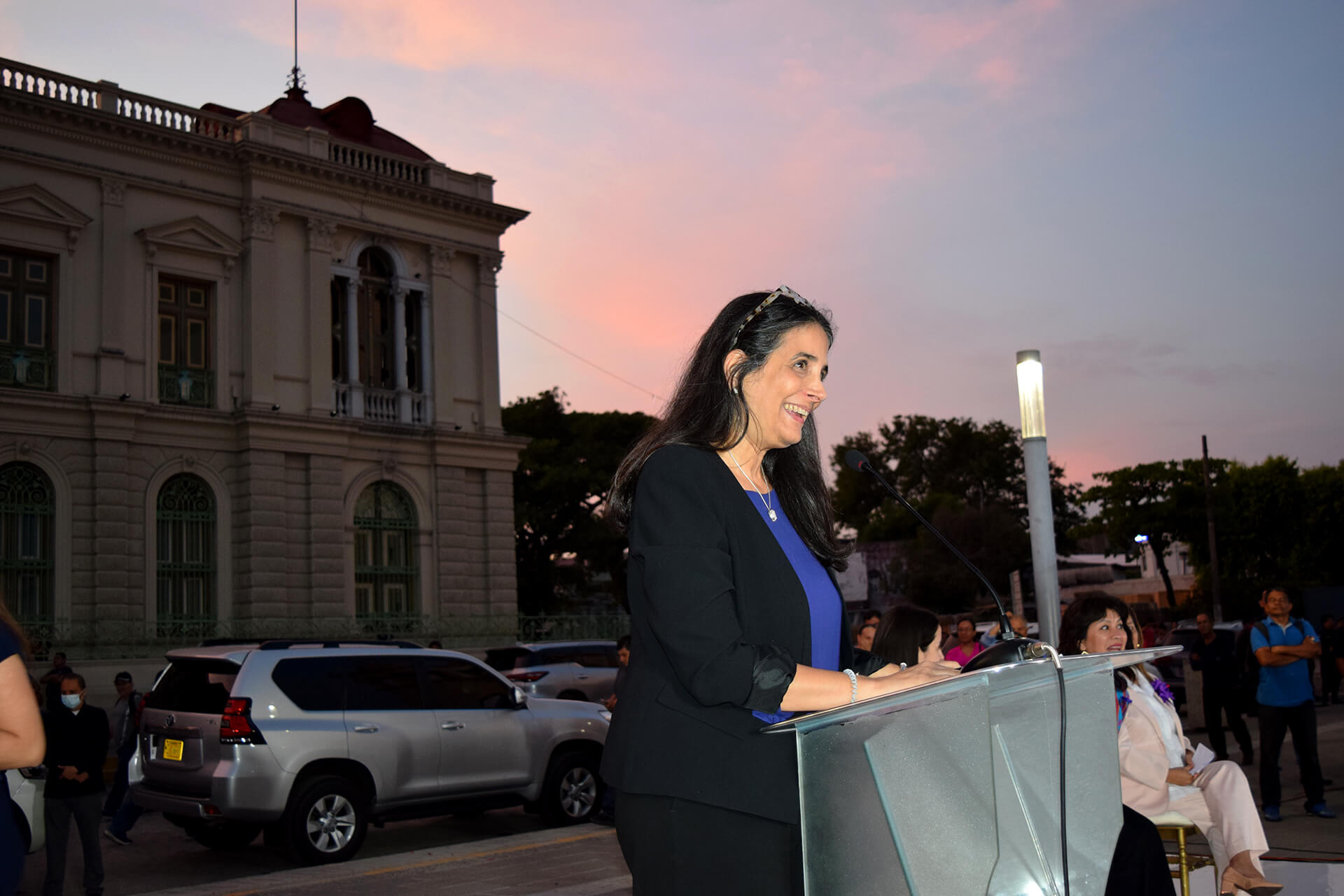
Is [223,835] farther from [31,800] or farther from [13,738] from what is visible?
[13,738]

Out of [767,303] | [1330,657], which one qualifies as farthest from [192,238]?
[767,303]

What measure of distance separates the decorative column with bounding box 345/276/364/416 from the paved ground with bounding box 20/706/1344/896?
15.9 meters

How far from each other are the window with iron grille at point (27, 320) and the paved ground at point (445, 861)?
13615mm

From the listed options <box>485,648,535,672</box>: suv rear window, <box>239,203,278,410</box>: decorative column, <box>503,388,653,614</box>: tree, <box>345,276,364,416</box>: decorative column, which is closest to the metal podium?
<box>485,648,535,672</box>: suv rear window

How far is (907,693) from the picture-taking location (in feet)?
6.62

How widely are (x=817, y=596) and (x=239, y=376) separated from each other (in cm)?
2570

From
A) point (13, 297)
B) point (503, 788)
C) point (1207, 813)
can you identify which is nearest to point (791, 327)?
point (1207, 813)

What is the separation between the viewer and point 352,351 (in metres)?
28.0

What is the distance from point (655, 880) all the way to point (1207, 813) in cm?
423

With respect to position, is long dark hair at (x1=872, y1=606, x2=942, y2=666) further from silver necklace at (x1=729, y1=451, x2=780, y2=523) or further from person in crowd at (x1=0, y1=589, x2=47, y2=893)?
person in crowd at (x1=0, y1=589, x2=47, y2=893)

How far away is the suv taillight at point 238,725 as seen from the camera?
9641 millimetres

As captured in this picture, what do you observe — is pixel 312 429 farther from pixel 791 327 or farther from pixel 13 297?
pixel 791 327

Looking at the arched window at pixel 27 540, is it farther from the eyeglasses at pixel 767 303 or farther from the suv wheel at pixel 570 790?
the eyeglasses at pixel 767 303

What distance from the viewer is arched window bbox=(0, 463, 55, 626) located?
22.7 metres
